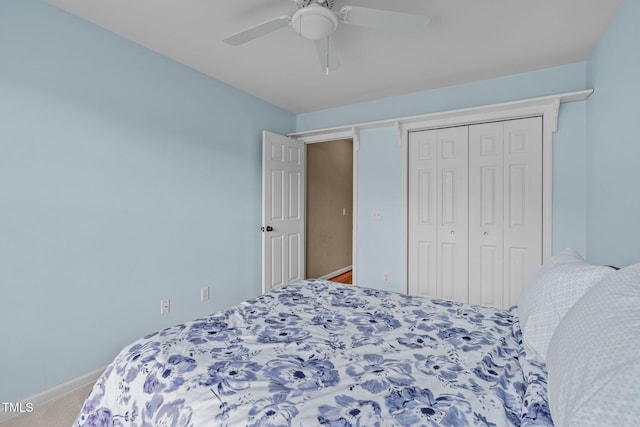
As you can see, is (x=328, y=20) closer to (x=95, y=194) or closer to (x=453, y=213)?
(x=95, y=194)

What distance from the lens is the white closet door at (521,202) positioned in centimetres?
288

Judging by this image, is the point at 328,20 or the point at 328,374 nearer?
the point at 328,374

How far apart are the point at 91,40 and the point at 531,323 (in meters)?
3.04

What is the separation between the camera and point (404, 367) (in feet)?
3.67

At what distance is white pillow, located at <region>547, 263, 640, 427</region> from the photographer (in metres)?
0.55

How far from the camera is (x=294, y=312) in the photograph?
171 cm

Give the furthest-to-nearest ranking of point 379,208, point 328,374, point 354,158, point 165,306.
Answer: point 354,158 → point 379,208 → point 165,306 → point 328,374

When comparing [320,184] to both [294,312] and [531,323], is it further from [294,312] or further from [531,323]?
[531,323]

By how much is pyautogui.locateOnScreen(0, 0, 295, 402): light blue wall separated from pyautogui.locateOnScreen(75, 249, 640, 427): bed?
1069 mm

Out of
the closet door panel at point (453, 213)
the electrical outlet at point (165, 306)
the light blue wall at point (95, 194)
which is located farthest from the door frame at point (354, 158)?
the electrical outlet at point (165, 306)

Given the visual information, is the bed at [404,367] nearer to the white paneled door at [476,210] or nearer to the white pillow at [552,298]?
the white pillow at [552,298]

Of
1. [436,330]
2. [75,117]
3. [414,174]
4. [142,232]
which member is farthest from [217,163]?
[436,330]

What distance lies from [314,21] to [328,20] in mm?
75

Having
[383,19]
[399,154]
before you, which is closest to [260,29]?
[383,19]
